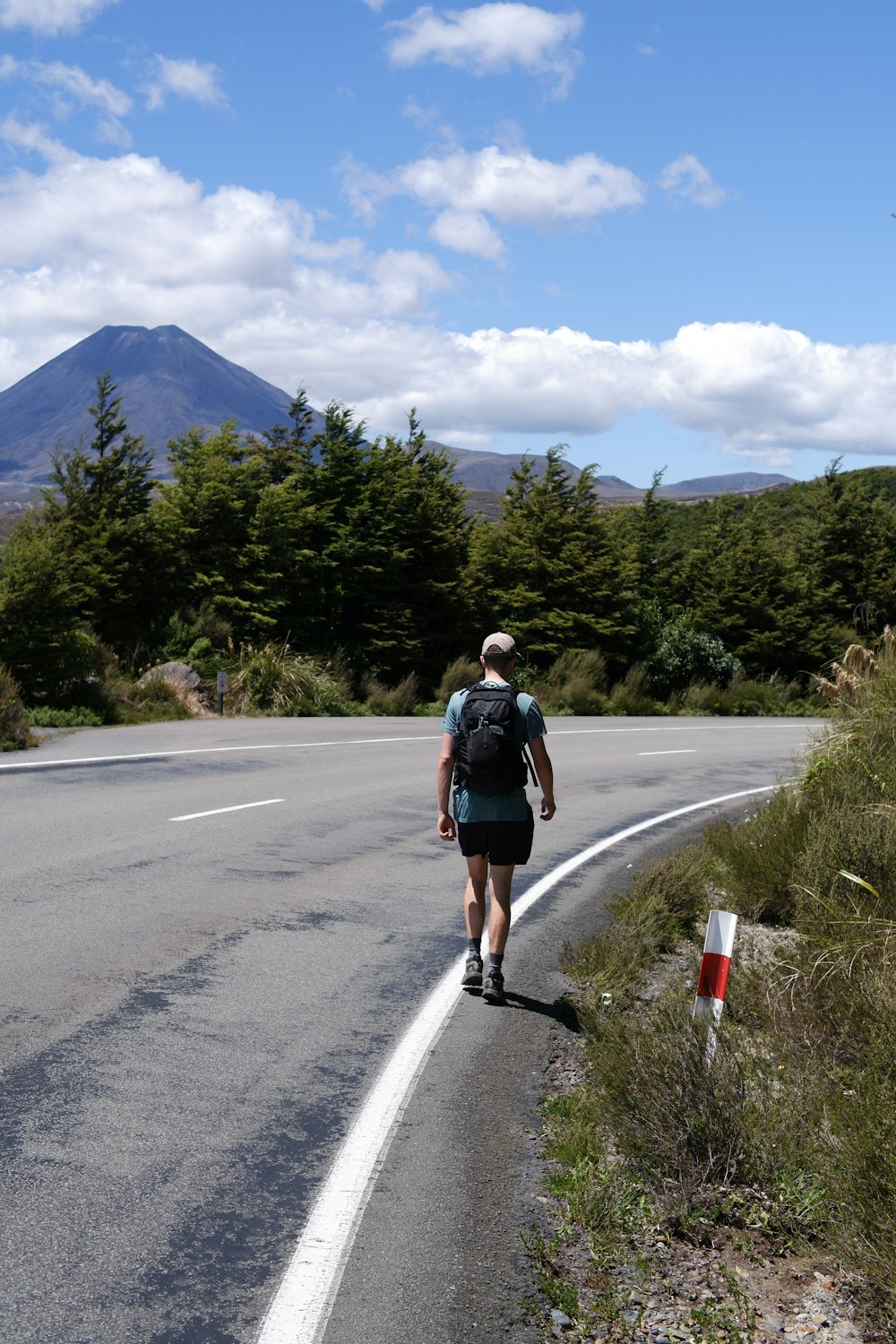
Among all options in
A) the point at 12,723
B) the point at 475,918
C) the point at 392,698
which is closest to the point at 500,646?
the point at 475,918

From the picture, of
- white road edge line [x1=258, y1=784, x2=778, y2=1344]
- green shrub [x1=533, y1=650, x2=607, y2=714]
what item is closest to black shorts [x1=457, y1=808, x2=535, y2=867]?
white road edge line [x1=258, y1=784, x2=778, y2=1344]

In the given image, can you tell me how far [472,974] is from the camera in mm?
6875

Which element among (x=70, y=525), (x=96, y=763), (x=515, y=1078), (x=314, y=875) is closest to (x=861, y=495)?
(x=70, y=525)

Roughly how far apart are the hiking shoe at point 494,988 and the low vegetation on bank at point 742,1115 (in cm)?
44

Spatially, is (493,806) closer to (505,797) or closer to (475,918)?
(505,797)

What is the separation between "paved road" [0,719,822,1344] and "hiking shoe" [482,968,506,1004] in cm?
12

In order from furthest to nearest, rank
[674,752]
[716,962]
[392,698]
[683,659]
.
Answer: [683,659], [392,698], [674,752], [716,962]

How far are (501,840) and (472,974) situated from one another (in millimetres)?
780

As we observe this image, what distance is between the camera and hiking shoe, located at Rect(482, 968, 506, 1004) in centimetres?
669

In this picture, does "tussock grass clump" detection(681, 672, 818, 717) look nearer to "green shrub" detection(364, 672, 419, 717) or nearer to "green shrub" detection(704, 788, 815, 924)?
"green shrub" detection(364, 672, 419, 717)

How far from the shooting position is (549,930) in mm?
8531

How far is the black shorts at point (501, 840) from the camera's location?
689cm

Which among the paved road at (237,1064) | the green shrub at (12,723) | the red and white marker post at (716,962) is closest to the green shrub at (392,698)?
the green shrub at (12,723)

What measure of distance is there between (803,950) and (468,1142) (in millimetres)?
2830
